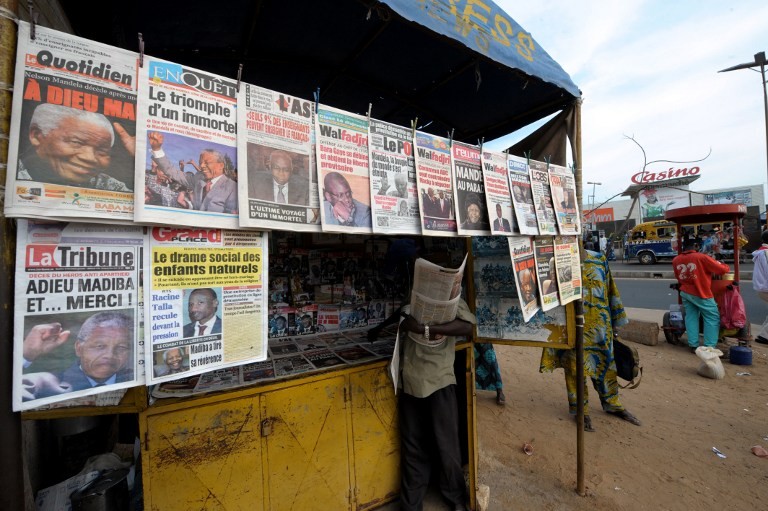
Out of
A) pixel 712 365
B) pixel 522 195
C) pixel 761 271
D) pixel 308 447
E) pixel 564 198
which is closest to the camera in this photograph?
pixel 308 447

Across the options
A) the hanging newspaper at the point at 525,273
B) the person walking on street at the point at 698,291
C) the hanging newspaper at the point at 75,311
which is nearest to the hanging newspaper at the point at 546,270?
the hanging newspaper at the point at 525,273

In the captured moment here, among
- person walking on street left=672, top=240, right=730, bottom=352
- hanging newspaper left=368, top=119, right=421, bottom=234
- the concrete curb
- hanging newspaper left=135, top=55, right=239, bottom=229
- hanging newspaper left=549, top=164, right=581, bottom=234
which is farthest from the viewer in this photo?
the concrete curb

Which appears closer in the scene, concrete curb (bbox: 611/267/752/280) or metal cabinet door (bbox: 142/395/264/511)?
metal cabinet door (bbox: 142/395/264/511)

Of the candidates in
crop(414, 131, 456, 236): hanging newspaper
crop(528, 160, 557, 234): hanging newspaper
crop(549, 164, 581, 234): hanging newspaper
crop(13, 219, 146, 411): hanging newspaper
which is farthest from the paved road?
crop(13, 219, 146, 411): hanging newspaper

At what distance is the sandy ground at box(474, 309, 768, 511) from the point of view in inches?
93.6

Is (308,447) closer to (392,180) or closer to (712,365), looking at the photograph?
(392,180)

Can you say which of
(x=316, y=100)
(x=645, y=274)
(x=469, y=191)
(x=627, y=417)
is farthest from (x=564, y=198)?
(x=645, y=274)

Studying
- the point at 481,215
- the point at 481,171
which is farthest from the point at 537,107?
the point at 481,215

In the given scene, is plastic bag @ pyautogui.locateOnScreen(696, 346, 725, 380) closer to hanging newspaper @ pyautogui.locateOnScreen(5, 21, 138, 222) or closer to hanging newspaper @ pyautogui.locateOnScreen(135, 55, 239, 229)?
hanging newspaper @ pyautogui.locateOnScreen(135, 55, 239, 229)

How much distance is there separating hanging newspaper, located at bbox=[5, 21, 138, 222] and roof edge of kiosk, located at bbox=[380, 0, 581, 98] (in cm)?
104

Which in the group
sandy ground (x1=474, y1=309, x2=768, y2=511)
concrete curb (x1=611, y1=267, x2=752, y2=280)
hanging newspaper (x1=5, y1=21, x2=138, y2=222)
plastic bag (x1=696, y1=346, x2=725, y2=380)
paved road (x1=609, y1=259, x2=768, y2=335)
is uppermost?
hanging newspaper (x1=5, y1=21, x2=138, y2=222)

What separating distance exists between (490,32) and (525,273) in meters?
1.39

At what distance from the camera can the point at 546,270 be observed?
2.14m

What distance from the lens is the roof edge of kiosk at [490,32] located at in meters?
1.47
